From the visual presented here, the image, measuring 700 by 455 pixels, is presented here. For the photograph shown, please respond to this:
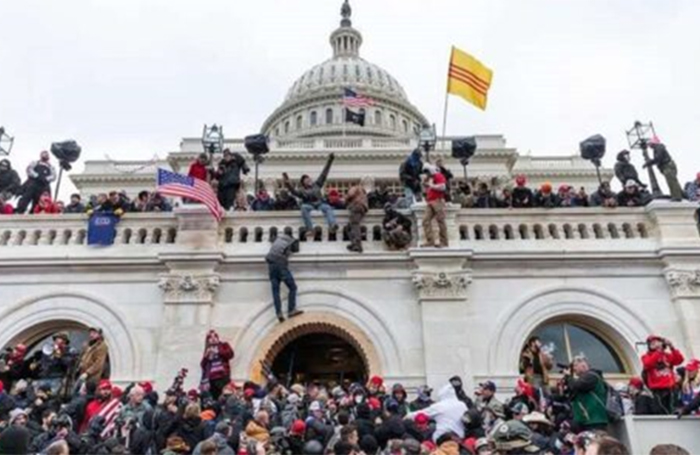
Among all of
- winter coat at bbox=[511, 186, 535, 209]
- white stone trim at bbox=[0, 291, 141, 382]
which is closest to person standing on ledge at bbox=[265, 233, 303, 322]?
white stone trim at bbox=[0, 291, 141, 382]

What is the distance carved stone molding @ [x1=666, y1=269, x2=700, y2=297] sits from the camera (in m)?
13.8

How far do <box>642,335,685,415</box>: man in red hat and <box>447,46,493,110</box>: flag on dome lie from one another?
13173mm

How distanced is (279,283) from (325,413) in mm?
4268

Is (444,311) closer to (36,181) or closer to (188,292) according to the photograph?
(188,292)

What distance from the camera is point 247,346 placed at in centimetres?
1373

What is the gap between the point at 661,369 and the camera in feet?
33.2

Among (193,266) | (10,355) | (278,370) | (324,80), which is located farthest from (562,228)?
(324,80)

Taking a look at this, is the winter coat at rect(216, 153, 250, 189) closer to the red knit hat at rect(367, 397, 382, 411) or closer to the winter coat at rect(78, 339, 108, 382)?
the winter coat at rect(78, 339, 108, 382)

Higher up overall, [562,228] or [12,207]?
[12,207]

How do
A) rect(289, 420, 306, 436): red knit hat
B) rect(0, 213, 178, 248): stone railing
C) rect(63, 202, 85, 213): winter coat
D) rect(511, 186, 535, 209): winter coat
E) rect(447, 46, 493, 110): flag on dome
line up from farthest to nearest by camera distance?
rect(447, 46, 493, 110): flag on dome < rect(63, 202, 85, 213): winter coat < rect(511, 186, 535, 209): winter coat < rect(0, 213, 178, 248): stone railing < rect(289, 420, 306, 436): red knit hat

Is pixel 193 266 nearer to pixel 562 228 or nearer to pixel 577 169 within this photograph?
pixel 562 228

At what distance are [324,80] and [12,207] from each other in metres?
80.4

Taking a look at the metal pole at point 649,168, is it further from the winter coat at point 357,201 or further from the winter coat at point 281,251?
the winter coat at point 281,251

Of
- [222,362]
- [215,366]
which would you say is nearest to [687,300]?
[222,362]
